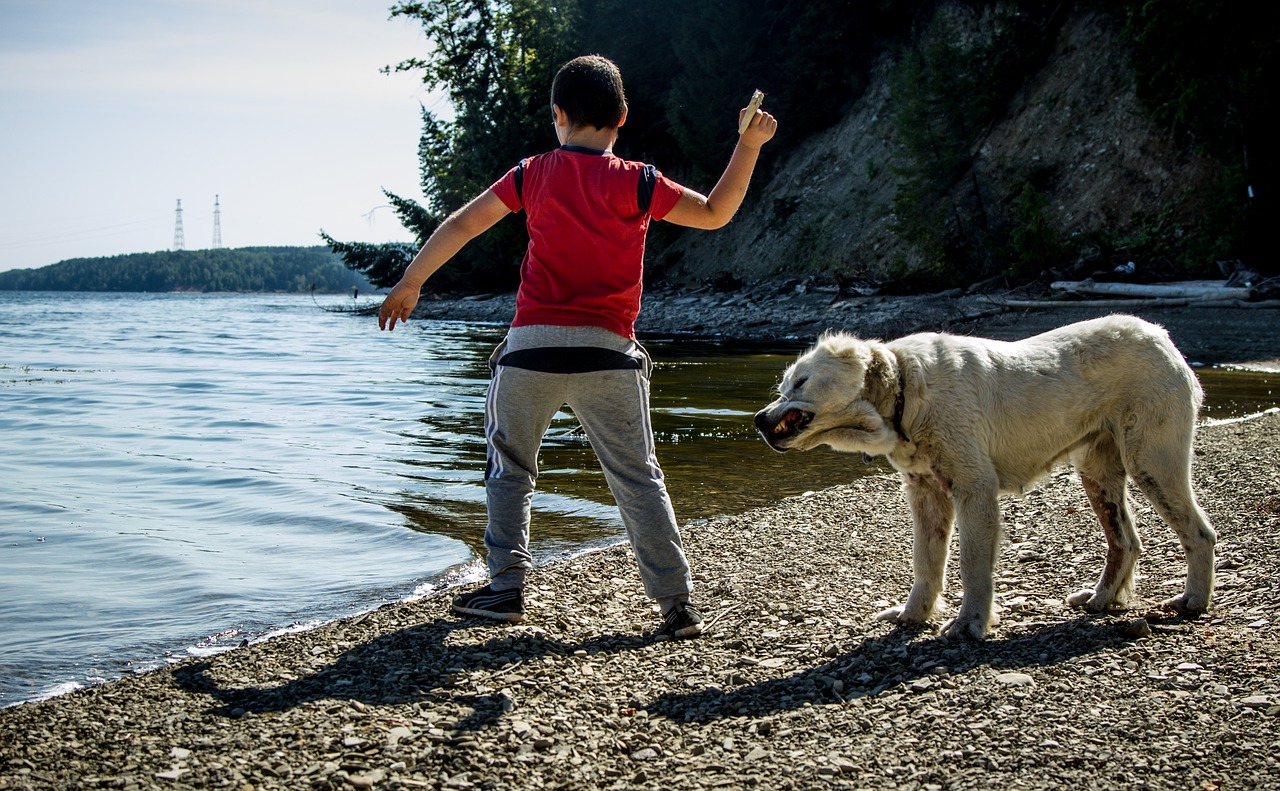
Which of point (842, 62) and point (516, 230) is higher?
point (842, 62)

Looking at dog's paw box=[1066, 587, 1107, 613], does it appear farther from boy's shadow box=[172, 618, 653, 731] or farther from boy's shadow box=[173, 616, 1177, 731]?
boy's shadow box=[172, 618, 653, 731]

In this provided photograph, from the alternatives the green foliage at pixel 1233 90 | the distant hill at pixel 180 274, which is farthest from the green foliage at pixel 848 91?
the distant hill at pixel 180 274

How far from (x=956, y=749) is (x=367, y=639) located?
2.98 meters

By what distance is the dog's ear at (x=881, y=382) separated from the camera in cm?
502

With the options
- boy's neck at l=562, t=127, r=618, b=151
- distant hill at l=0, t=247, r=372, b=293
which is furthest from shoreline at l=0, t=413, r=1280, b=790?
distant hill at l=0, t=247, r=372, b=293

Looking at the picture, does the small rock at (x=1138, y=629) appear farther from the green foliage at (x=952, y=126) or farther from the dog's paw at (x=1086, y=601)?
the green foliage at (x=952, y=126)

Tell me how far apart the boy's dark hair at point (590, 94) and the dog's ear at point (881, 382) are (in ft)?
5.77

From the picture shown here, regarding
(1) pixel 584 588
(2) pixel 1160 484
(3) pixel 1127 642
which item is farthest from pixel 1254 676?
(1) pixel 584 588

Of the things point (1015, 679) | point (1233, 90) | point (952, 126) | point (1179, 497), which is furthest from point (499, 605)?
point (952, 126)

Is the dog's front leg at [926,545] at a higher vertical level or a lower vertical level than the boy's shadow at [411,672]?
higher

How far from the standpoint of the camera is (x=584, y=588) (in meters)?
6.09

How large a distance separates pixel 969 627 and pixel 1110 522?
1162mm

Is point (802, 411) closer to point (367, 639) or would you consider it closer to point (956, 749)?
point (956, 749)

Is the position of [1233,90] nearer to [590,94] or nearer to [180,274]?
[590,94]
